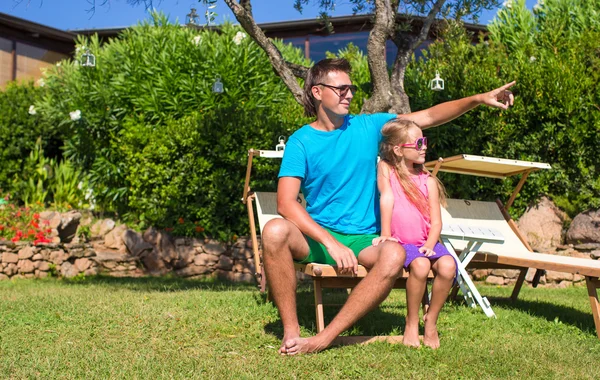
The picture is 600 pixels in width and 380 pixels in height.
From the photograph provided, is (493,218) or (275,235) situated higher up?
(275,235)

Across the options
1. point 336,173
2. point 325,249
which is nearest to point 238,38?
point 336,173

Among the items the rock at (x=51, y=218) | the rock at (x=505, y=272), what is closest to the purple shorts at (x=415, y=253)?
the rock at (x=505, y=272)

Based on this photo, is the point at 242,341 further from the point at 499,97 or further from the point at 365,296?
the point at 499,97

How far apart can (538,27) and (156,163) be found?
19.1ft

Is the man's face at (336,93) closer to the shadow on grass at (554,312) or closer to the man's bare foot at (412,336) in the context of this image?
the man's bare foot at (412,336)

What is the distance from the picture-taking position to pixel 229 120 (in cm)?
877

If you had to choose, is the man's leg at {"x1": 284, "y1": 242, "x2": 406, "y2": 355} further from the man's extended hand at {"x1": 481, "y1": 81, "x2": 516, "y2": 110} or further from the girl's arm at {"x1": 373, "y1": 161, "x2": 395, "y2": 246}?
the man's extended hand at {"x1": 481, "y1": 81, "x2": 516, "y2": 110}

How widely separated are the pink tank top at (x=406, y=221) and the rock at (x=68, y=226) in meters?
6.42

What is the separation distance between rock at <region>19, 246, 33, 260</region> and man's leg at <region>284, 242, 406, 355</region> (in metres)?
6.11

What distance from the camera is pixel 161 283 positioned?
7859mm

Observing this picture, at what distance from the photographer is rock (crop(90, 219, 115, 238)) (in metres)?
9.48

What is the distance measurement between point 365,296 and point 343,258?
0.23 metres

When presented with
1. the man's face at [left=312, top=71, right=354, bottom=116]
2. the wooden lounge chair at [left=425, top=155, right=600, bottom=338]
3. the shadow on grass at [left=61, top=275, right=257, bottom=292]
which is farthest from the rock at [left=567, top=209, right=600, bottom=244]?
the man's face at [left=312, top=71, right=354, bottom=116]

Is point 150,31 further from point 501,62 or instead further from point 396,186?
point 396,186
